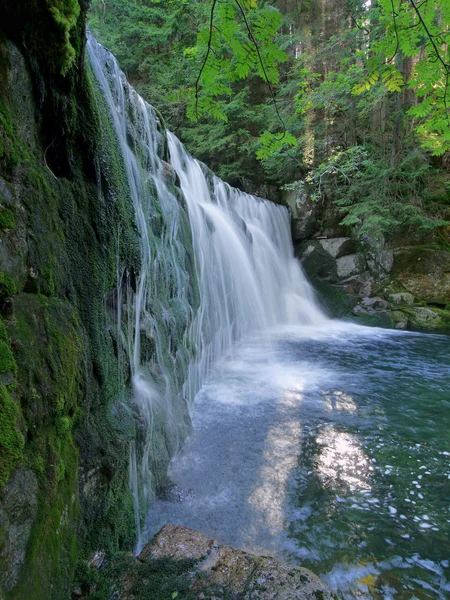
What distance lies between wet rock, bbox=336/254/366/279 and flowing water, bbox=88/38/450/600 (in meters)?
4.20

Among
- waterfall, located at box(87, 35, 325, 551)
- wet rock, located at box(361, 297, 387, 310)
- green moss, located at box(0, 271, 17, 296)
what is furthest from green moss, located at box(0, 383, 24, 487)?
wet rock, located at box(361, 297, 387, 310)

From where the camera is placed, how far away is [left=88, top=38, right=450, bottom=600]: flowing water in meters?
2.93

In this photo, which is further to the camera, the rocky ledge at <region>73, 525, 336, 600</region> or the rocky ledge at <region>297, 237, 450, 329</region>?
the rocky ledge at <region>297, 237, 450, 329</region>

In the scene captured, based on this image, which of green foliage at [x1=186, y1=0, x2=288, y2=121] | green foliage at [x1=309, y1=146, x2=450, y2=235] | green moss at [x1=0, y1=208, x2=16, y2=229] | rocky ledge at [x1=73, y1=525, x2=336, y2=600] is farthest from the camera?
green foliage at [x1=309, y1=146, x2=450, y2=235]

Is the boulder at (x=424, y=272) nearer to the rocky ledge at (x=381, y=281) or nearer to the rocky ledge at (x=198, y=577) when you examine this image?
the rocky ledge at (x=381, y=281)

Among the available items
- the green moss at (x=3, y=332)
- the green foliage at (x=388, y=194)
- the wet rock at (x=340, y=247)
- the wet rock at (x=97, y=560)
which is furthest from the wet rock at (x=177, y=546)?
the wet rock at (x=340, y=247)

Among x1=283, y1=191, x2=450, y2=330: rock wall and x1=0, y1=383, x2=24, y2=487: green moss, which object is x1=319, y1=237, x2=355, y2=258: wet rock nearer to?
x1=283, y1=191, x2=450, y2=330: rock wall

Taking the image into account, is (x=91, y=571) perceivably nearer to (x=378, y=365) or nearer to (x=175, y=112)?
(x=378, y=365)

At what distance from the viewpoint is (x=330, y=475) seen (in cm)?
374

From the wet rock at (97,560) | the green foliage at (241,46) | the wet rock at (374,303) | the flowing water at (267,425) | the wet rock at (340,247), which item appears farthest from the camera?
the wet rock at (340,247)

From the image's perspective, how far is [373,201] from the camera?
11.2 metres

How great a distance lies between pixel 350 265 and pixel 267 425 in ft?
29.2

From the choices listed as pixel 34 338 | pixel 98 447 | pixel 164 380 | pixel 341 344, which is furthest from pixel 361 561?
pixel 341 344

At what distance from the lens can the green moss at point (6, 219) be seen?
5.58ft
